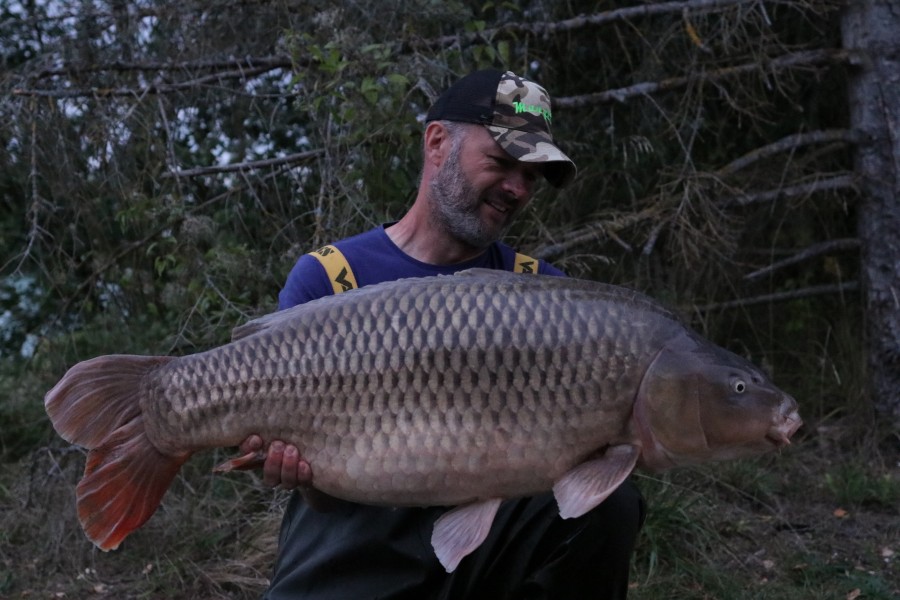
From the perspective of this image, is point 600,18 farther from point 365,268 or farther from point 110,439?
point 110,439

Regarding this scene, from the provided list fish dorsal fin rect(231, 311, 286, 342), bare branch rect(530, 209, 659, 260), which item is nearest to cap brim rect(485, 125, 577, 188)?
fish dorsal fin rect(231, 311, 286, 342)

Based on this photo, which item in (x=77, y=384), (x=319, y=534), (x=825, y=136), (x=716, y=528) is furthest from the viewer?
(x=825, y=136)

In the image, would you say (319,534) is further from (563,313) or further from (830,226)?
(830,226)

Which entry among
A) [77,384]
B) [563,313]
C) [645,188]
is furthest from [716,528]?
[77,384]

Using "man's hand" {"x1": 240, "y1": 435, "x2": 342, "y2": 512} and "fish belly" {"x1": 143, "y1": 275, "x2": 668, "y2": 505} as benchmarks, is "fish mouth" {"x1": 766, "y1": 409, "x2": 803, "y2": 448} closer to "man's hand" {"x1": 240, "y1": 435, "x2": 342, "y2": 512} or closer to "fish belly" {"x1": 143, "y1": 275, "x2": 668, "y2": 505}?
"fish belly" {"x1": 143, "y1": 275, "x2": 668, "y2": 505}

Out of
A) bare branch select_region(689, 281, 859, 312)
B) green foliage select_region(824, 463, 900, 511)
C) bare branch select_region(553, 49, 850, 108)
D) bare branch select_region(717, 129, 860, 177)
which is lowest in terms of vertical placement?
green foliage select_region(824, 463, 900, 511)

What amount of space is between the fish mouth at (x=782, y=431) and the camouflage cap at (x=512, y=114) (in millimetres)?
655

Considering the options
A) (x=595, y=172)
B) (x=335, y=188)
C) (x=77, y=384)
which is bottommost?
(x=595, y=172)

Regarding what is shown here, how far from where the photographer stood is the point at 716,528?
3170 millimetres

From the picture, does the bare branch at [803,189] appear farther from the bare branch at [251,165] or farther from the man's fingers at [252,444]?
the man's fingers at [252,444]

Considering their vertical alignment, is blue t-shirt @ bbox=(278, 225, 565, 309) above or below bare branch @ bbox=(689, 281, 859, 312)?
above

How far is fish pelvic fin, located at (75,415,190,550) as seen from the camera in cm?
188

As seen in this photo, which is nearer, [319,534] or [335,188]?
[319,534]

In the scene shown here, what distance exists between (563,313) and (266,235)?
A: 7.10ft
